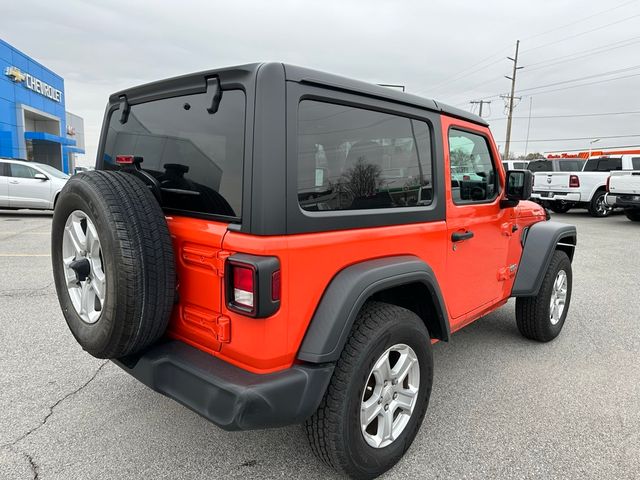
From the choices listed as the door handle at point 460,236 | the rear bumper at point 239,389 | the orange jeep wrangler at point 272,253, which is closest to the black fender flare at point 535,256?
the door handle at point 460,236

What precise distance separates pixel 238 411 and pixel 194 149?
1194 millimetres

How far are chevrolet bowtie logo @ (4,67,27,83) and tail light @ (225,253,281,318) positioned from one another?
2786 cm

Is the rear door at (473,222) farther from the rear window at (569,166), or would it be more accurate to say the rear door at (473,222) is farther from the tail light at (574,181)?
the rear window at (569,166)

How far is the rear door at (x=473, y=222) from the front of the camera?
279cm

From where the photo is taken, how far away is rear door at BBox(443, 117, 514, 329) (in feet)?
9.14

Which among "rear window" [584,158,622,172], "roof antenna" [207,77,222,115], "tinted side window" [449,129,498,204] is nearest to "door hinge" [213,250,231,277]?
"roof antenna" [207,77,222,115]

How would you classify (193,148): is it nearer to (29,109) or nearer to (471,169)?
(471,169)

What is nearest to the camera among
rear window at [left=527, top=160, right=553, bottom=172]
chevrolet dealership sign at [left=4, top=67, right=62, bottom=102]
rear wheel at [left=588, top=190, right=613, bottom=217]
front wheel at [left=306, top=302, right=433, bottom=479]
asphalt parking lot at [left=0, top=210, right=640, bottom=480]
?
front wheel at [left=306, top=302, right=433, bottom=479]

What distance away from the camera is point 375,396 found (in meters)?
2.23

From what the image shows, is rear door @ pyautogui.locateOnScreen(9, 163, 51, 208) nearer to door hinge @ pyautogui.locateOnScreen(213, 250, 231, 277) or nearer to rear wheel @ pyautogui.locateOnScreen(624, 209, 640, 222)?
door hinge @ pyautogui.locateOnScreen(213, 250, 231, 277)

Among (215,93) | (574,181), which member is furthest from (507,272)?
(574,181)

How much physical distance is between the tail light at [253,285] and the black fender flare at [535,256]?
2.51m

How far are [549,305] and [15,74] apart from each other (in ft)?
92.7

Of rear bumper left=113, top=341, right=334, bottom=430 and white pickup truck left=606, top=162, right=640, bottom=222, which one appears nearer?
rear bumper left=113, top=341, right=334, bottom=430
